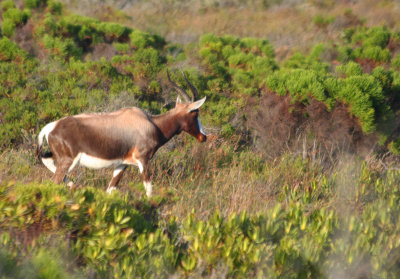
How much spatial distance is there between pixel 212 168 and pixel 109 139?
2540 mm

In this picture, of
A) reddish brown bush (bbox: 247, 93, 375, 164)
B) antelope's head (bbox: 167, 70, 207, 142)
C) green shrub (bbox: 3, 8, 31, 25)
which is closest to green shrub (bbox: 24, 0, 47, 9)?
green shrub (bbox: 3, 8, 31, 25)

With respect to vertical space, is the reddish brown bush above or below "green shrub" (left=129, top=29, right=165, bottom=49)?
below

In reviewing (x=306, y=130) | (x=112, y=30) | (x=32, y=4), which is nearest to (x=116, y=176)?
(x=306, y=130)

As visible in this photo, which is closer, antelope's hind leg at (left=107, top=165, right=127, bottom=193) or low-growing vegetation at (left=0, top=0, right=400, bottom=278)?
low-growing vegetation at (left=0, top=0, right=400, bottom=278)

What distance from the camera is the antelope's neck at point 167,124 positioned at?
719 cm

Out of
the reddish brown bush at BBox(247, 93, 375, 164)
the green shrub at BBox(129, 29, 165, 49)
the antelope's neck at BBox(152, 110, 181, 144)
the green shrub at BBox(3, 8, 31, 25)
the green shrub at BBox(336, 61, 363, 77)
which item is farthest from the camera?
the green shrub at BBox(129, 29, 165, 49)

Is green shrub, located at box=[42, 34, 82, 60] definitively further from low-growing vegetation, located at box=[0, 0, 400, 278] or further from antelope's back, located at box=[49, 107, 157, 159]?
antelope's back, located at box=[49, 107, 157, 159]

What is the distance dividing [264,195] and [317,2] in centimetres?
3126

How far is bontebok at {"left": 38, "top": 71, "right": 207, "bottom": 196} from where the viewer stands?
20.1 feet

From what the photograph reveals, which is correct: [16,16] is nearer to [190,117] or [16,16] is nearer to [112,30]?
[112,30]

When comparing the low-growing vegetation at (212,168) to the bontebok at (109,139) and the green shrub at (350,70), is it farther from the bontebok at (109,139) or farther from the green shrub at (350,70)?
the bontebok at (109,139)

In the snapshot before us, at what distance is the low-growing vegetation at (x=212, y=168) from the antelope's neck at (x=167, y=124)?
711 millimetres

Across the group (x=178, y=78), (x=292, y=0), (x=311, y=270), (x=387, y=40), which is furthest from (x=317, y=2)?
(x=311, y=270)

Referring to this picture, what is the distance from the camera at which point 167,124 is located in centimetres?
725
